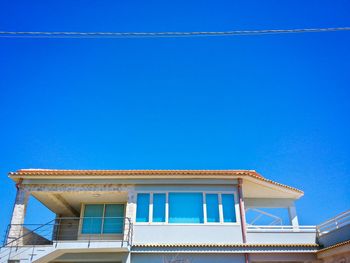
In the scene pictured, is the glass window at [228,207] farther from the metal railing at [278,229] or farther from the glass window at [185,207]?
the glass window at [185,207]

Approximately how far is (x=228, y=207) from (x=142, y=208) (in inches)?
157

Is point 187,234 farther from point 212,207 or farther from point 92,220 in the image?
point 92,220

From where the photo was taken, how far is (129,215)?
17141 mm

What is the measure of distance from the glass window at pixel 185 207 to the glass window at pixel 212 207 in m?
0.33

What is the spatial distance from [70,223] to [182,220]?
310 inches

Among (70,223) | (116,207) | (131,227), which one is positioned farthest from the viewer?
(70,223)

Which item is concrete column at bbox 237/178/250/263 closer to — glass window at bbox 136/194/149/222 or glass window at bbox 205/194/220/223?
glass window at bbox 205/194/220/223

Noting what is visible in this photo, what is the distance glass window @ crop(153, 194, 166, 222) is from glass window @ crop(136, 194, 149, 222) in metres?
0.36

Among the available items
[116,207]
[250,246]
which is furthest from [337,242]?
[116,207]

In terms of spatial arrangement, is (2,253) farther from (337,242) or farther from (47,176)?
(337,242)

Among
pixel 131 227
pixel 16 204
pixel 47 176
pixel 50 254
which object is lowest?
pixel 50 254

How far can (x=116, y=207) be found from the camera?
20.2 meters

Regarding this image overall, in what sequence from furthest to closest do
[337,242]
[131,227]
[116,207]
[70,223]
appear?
[70,223] → [116,207] → [131,227] → [337,242]

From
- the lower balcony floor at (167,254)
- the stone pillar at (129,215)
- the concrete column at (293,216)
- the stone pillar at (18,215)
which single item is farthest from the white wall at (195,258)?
the stone pillar at (18,215)
